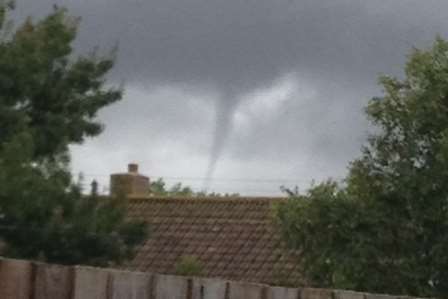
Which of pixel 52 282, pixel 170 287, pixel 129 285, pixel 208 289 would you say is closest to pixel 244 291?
pixel 208 289

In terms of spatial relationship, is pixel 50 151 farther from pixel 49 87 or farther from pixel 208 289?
pixel 208 289

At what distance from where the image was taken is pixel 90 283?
5625 mm

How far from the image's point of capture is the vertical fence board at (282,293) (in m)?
6.95

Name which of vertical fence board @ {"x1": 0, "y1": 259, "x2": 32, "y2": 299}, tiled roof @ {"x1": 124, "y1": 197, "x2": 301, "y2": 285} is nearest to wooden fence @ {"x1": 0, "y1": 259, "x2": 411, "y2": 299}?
vertical fence board @ {"x1": 0, "y1": 259, "x2": 32, "y2": 299}

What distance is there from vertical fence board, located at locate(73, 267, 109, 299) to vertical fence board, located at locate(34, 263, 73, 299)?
3cm

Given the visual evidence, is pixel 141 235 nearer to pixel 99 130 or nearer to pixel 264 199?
pixel 99 130

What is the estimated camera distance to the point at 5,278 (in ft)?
17.0

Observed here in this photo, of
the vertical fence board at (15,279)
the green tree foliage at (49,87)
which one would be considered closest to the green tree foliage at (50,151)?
the green tree foliage at (49,87)

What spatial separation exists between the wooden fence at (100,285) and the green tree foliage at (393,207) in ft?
65.1

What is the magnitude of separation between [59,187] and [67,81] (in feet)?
12.3

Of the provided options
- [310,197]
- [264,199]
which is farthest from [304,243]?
[264,199]

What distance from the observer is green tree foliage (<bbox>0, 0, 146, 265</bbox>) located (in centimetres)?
2652

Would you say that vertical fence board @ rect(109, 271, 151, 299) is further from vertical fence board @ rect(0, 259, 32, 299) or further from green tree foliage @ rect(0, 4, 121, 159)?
green tree foliage @ rect(0, 4, 121, 159)

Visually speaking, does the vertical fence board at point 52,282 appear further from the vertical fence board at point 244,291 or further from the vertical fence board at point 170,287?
the vertical fence board at point 244,291
